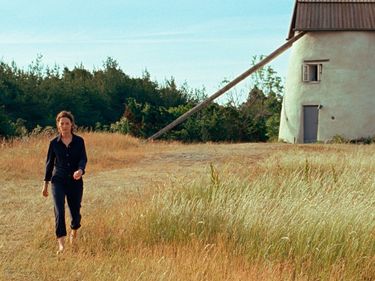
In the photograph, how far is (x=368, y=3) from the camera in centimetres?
2695

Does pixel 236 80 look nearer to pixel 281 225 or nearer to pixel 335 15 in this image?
pixel 335 15

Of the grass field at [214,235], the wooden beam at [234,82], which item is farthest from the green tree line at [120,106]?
the grass field at [214,235]

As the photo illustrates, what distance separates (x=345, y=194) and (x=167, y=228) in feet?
8.29

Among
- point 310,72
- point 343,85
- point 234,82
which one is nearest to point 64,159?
point 234,82

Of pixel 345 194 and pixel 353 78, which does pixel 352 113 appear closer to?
pixel 353 78

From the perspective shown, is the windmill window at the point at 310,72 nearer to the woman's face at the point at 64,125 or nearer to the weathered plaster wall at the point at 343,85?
the weathered plaster wall at the point at 343,85

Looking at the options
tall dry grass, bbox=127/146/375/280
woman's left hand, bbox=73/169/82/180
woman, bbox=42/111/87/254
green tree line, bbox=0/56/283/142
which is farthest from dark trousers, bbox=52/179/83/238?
green tree line, bbox=0/56/283/142

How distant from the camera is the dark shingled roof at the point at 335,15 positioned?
26.4m

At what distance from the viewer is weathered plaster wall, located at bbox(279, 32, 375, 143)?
26.2m

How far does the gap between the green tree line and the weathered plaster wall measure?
16.4ft

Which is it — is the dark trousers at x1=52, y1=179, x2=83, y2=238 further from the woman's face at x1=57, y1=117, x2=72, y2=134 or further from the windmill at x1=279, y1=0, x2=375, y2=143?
the windmill at x1=279, y1=0, x2=375, y2=143

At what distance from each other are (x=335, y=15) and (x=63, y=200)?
2270 centimetres

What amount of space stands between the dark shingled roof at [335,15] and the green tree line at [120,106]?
21.8ft

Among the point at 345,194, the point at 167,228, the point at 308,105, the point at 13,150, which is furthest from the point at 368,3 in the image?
the point at 167,228
